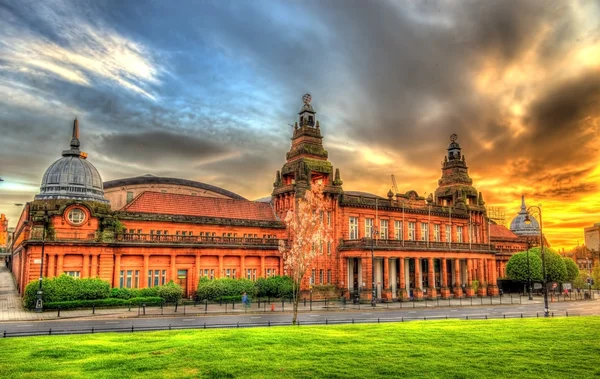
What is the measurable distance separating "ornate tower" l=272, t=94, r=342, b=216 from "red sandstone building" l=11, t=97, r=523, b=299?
159 millimetres

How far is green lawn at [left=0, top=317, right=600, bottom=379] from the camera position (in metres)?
16.7

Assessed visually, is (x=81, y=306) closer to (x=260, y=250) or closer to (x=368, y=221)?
(x=260, y=250)

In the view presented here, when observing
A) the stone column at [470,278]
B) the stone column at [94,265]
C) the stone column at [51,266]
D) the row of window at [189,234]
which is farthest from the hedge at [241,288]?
the stone column at [470,278]

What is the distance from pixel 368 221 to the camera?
7206 centimetres

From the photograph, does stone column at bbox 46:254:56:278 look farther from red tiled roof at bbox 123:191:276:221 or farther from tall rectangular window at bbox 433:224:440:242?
tall rectangular window at bbox 433:224:440:242

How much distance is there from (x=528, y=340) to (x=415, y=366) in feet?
28.5

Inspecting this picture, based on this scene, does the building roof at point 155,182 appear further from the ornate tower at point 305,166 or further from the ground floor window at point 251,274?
the ground floor window at point 251,274

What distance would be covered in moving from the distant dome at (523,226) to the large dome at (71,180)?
347 ft

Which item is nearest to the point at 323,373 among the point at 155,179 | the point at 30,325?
the point at 30,325

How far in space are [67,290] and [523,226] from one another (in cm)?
11464

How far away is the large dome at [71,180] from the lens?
53.2 m

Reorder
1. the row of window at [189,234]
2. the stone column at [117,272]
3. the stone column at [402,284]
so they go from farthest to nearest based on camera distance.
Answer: the stone column at [402,284], the row of window at [189,234], the stone column at [117,272]

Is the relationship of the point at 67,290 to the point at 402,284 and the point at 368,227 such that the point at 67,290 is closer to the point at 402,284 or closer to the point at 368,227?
the point at 368,227

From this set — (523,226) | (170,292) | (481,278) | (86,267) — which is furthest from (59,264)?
(523,226)
